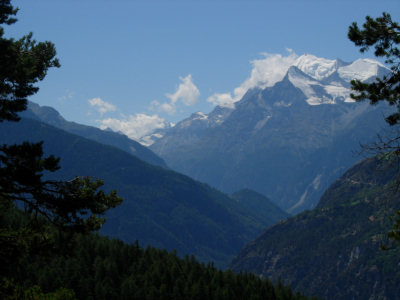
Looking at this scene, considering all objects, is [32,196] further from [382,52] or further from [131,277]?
[131,277]

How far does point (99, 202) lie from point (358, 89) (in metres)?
19.3

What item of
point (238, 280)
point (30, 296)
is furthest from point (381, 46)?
point (238, 280)

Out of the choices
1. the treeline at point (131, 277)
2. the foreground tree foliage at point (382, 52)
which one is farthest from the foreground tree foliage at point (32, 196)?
the treeline at point (131, 277)

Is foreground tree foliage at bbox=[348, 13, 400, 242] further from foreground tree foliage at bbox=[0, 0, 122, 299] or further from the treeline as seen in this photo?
the treeline

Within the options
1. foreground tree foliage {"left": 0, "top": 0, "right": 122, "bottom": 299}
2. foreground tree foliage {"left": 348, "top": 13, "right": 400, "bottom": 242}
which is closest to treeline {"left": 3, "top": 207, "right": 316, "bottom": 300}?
foreground tree foliage {"left": 0, "top": 0, "right": 122, "bottom": 299}

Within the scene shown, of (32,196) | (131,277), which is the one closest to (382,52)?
(32,196)

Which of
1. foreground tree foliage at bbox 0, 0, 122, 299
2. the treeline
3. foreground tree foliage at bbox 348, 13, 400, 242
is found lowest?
the treeline

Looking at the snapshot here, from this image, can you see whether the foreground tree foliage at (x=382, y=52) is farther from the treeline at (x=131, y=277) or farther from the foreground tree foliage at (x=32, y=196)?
the treeline at (x=131, y=277)

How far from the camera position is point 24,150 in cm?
2539

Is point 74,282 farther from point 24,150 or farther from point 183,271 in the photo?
point 24,150

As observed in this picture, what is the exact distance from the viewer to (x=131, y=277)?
15962cm

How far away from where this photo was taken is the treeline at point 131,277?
14738 cm

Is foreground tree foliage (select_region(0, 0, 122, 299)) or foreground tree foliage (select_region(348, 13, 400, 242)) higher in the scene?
foreground tree foliage (select_region(348, 13, 400, 242))

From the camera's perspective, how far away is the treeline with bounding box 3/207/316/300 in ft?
484
